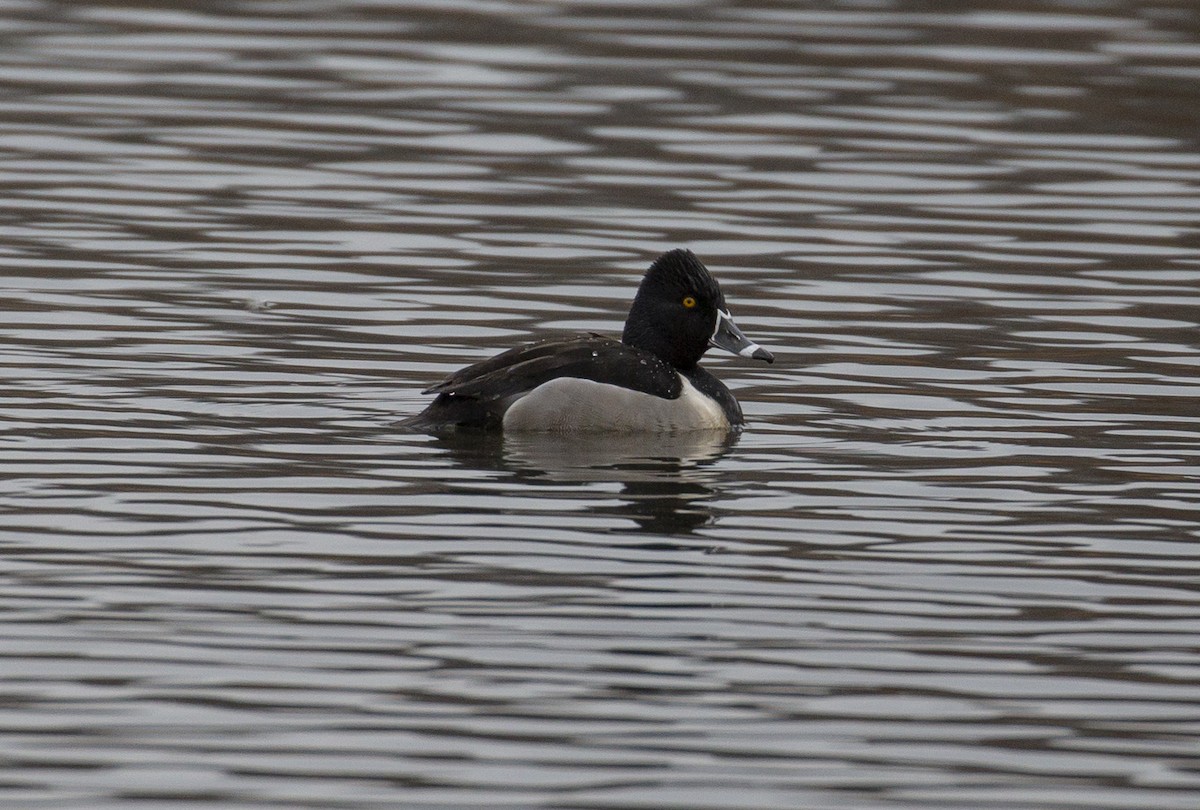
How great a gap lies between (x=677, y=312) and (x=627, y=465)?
1452 mm

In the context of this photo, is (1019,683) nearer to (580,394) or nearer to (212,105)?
(580,394)

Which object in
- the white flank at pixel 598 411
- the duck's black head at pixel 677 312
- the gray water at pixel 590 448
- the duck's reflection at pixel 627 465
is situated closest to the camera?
the gray water at pixel 590 448

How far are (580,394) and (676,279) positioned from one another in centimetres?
105

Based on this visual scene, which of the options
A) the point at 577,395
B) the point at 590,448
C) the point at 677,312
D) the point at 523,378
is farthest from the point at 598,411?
the point at 677,312

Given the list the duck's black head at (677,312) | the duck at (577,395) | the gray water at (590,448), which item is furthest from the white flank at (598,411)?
the duck's black head at (677,312)

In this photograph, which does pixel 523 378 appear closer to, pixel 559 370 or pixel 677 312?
pixel 559 370

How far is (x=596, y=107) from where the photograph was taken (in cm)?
2195

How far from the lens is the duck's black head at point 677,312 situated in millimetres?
12156

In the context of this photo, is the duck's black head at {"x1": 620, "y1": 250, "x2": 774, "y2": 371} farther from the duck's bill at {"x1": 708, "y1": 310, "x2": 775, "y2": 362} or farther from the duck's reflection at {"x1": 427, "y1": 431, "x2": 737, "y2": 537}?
the duck's reflection at {"x1": 427, "y1": 431, "x2": 737, "y2": 537}

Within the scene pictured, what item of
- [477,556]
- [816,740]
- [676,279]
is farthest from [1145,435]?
[816,740]

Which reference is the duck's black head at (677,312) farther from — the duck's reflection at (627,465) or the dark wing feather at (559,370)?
the duck's reflection at (627,465)

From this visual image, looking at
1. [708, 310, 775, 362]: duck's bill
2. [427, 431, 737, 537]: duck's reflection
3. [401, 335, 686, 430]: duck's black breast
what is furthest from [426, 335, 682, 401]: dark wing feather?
[708, 310, 775, 362]: duck's bill

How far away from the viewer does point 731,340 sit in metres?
12.2

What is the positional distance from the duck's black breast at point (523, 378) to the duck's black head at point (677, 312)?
0.53 m
